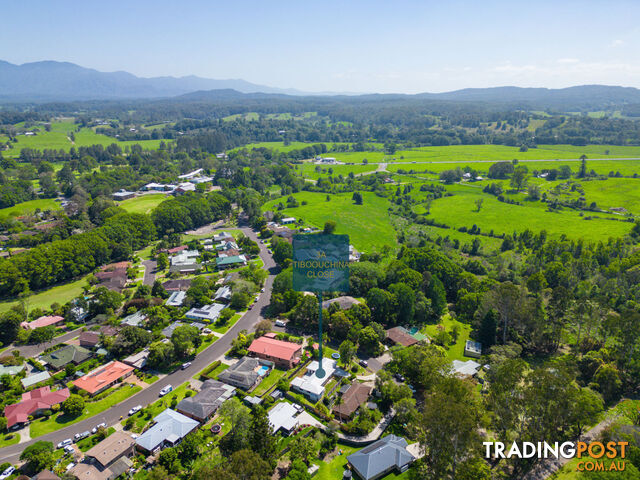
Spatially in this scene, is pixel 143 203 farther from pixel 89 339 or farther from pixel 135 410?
pixel 135 410

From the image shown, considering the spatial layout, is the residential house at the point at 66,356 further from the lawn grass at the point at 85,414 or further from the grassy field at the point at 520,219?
the grassy field at the point at 520,219

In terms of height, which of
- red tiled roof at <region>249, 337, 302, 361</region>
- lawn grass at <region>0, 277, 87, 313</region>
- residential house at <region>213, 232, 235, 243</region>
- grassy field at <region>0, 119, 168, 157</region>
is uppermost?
grassy field at <region>0, 119, 168, 157</region>

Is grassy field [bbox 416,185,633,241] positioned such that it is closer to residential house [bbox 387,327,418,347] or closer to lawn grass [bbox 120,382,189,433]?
residential house [bbox 387,327,418,347]

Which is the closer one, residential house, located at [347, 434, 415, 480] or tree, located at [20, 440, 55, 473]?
residential house, located at [347, 434, 415, 480]

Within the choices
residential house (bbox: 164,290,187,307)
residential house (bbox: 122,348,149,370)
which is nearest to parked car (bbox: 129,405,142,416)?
residential house (bbox: 122,348,149,370)

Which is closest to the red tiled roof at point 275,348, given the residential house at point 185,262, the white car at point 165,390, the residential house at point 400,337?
the white car at point 165,390

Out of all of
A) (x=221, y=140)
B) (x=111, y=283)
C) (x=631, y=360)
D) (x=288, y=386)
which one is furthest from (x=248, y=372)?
Result: (x=221, y=140)

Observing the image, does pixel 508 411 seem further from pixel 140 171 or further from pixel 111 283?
pixel 140 171
